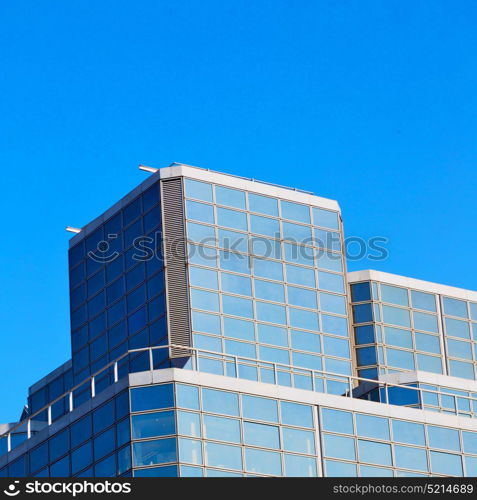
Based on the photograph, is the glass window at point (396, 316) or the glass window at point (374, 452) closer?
the glass window at point (374, 452)

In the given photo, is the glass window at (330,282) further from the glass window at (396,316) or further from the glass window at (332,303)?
the glass window at (396,316)

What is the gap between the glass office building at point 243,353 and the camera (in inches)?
3095

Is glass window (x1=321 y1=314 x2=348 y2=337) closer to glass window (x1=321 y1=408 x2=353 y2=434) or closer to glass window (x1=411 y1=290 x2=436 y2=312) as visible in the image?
glass window (x1=411 y1=290 x2=436 y2=312)

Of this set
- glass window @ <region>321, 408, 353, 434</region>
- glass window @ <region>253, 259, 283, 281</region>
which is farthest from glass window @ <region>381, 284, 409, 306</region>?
glass window @ <region>321, 408, 353, 434</region>

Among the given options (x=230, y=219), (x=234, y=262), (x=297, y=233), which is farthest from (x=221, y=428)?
(x=297, y=233)

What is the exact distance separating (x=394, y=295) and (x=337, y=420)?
19.1 m

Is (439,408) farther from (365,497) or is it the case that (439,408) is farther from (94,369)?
A: (365,497)

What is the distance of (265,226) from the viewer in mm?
93688

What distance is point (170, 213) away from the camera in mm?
91812

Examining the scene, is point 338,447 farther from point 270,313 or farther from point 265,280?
point 265,280

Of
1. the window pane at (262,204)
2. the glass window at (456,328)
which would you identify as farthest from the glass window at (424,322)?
the window pane at (262,204)

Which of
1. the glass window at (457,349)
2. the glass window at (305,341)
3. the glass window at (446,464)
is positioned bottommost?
the glass window at (446,464)

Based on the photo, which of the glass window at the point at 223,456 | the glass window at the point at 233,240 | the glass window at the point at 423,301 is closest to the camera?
the glass window at the point at 223,456

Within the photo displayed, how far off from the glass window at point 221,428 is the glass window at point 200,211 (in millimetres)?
15548
